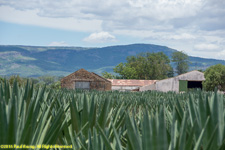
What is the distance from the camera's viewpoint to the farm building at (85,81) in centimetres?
5747

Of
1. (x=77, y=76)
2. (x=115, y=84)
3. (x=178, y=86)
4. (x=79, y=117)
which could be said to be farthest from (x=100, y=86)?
(x=79, y=117)

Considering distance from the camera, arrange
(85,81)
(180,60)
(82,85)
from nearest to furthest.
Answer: (82,85) → (85,81) → (180,60)

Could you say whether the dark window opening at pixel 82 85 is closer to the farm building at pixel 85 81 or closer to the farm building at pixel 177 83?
the farm building at pixel 85 81

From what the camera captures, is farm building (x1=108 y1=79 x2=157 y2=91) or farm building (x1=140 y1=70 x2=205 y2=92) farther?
farm building (x1=108 y1=79 x2=157 y2=91)

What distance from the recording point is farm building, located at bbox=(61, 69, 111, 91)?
57.5m

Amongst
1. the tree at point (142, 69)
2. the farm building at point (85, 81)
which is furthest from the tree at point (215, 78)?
the tree at point (142, 69)

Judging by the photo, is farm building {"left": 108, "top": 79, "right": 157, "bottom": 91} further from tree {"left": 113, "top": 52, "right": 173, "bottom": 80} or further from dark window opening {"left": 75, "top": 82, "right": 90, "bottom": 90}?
tree {"left": 113, "top": 52, "right": 173, "bottom": 80}

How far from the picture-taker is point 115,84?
68.6 m

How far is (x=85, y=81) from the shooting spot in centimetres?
5803

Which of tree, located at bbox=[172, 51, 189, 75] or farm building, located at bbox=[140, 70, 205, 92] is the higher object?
tree, located at bbox=[172, 51, 189, 75]

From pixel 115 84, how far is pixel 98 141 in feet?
219

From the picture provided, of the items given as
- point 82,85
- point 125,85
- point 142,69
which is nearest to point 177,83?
point 125,85

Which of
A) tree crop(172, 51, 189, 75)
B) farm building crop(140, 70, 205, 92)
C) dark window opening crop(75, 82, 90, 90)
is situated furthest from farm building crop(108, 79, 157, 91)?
tree crop(172, 51, 189, 75)

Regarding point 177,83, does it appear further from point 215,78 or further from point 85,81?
point 85,81
